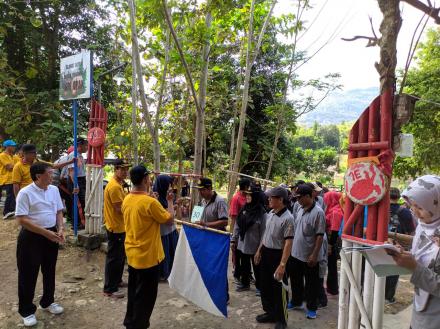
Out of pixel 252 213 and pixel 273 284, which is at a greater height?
pixel 252 213

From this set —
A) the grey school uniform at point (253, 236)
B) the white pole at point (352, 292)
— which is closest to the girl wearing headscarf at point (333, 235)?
the grey school uniform at point (253, 236)

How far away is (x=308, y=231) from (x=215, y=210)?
1.27 meters

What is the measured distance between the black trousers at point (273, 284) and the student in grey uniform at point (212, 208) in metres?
0.83

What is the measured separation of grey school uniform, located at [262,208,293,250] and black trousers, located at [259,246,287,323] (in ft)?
0.28

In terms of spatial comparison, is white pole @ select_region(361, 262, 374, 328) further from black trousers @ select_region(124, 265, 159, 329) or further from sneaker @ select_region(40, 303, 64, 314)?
sneaker @ select_region(40, 303, 64, 314)

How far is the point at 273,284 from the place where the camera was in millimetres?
3996

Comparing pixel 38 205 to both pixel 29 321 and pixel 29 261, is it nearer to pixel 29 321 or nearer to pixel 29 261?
A: pixel 29 261

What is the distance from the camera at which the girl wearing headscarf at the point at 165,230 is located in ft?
16.3

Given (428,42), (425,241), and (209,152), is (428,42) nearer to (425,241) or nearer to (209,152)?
(209,152)

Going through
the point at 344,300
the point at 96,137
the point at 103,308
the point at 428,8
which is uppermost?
the point at 428,8

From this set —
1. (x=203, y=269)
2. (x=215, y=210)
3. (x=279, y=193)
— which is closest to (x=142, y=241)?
(x=203, y=269)

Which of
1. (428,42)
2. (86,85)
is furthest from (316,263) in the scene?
(428,42)

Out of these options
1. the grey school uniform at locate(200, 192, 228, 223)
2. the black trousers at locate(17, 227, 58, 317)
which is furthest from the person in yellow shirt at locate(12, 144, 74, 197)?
the grey school uniform at locate(200, 192, 228, 223)

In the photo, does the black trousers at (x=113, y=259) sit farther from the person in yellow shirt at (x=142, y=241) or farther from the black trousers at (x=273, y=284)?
the black trousers at (x=273, y=284)
